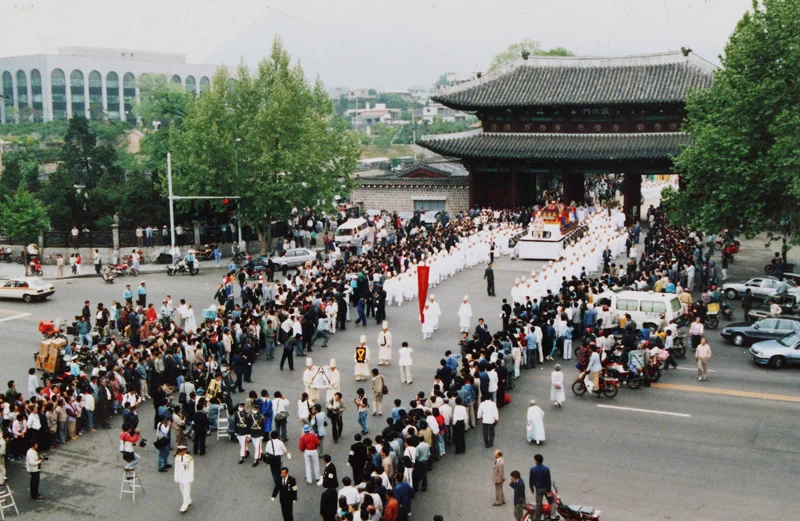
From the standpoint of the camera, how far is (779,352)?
2372 cm

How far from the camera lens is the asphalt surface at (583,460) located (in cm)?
1606

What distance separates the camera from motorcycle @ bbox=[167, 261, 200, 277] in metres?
40.0

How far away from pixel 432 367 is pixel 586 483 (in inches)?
321

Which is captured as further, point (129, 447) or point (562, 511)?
point (129, 447)

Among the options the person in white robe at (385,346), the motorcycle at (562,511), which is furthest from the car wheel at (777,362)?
the motorcycle at (562,511)

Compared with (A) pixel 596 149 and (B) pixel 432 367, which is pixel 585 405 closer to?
(B) pixel 432 367

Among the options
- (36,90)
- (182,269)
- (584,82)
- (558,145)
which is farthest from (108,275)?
(36,90)

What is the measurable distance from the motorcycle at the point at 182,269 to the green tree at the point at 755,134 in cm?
2229

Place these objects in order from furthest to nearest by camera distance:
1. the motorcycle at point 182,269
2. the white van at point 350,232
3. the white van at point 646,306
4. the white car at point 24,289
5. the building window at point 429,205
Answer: the building window at point 429,205 < the white van at point 350,232 < the motorcycle at point 182,269 < the white car at point 24,289 < the white van at point 646,306

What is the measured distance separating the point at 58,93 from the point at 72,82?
2.61m

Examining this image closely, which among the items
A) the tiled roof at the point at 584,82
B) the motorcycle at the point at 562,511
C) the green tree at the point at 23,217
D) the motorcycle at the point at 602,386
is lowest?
the motorcycle at the point at 562,511

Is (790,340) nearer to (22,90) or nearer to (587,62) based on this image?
(587,62)

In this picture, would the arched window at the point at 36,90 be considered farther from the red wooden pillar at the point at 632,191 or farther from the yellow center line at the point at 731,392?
the yellow center line at the point at 731,392

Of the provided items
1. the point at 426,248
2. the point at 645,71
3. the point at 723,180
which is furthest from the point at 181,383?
the point at 645,71
